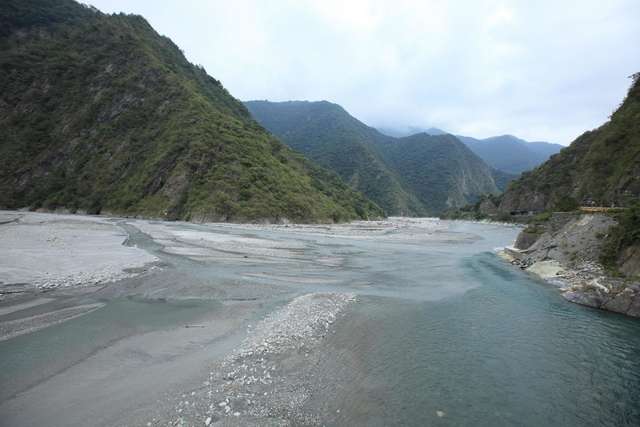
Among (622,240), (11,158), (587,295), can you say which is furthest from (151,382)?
(11,158)

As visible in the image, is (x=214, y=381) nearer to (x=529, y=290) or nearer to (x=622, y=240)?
(x=529, y=290)

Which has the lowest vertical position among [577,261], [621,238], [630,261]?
[577,261]

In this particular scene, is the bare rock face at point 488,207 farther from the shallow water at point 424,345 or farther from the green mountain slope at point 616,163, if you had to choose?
the shallow water at point 424,345

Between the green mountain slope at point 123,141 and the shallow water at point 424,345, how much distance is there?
199 feet

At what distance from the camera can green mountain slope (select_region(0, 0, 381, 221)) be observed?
8469cm

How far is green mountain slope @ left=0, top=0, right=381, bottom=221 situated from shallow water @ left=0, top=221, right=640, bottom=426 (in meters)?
Result: 60.5

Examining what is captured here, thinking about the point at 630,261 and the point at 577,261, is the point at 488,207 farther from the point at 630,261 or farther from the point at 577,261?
the point at 630,261

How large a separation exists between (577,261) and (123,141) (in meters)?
116

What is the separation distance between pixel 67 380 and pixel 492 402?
11.8 m

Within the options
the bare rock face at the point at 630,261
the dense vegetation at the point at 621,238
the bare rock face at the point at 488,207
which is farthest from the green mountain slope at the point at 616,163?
the bare rock face at the point at 488,207

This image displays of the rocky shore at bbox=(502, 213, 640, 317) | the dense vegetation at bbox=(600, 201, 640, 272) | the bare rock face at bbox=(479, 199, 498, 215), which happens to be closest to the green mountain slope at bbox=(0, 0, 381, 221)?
the rocky shore at bbox=(502, 213, 640, 317)

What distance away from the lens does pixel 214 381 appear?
28.9ft

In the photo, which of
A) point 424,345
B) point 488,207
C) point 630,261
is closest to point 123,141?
point 424,345

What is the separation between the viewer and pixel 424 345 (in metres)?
A: 12.5
